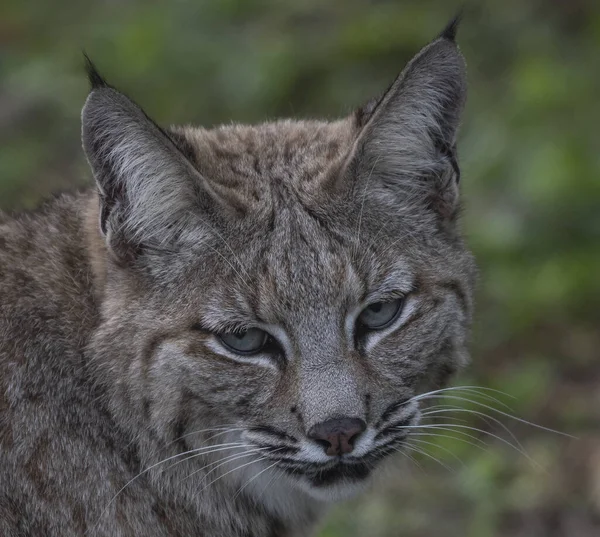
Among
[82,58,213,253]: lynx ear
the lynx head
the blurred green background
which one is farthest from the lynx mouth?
the blurred green background

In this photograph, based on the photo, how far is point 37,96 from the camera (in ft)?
36.9

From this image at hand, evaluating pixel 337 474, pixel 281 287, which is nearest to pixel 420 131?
pixel 281 287

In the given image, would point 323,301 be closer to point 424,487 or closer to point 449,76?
point 449,76

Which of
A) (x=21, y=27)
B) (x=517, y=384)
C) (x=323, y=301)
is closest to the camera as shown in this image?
(x=323, y=301)

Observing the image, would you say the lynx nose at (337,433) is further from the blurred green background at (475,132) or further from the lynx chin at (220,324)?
the blurred green background at (475,132)

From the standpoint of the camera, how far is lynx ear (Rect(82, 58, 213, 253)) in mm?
4430

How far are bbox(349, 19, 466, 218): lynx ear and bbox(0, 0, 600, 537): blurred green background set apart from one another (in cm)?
216

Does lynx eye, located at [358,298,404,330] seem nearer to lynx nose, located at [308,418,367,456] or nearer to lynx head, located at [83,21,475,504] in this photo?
lynx head, located at [83,21,475,504]

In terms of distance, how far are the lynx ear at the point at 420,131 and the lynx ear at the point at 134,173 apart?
2.39 ft

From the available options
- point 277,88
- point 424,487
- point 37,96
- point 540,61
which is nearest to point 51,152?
point 37,96

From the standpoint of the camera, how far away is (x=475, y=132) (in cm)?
990

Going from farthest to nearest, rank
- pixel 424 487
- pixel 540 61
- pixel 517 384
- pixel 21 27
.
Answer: pixel 21 27, pixel 540 61, pixel 517 384, pixel 424 487

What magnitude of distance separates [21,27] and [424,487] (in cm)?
794

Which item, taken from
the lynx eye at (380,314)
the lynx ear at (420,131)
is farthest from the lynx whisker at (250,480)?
the lynx ear at (420,131)
